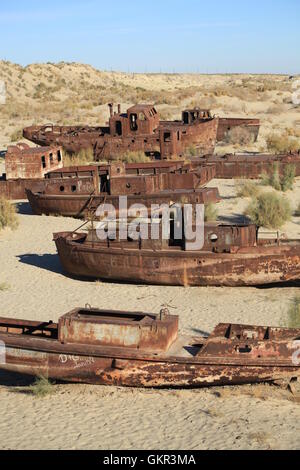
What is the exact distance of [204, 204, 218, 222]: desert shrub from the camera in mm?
20078

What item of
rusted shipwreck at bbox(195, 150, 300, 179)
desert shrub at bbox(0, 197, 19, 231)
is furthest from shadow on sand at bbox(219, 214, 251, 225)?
desert shrub at bbox(0, 197, 19, 231)

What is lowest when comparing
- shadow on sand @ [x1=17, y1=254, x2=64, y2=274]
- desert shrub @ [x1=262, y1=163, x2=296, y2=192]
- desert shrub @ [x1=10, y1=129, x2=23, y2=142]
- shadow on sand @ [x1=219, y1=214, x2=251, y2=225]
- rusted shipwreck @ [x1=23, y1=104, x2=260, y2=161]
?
shadow on sand @ [x1=17, y1=254, x2=64, y2=274]

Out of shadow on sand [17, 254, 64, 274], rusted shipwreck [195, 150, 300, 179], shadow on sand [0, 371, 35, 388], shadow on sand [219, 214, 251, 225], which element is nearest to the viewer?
shadow on sand [0, 371, 35, 388]

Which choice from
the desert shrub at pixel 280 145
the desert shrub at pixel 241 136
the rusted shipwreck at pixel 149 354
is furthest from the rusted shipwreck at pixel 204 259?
the desert shrub at pixel 241 136

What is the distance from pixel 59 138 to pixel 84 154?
6.15 ft

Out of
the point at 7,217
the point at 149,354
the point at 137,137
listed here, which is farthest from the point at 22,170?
Answer: the point at 149,354

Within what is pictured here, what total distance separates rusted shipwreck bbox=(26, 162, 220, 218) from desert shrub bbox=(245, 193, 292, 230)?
1.75 m

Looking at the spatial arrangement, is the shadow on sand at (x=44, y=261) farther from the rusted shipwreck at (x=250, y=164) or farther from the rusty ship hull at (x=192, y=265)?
the rusted shipwreck at (x=250, y=164)

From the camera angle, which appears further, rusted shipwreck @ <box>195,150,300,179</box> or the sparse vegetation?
rusted shipwreck @ <box>195,150,300,179</box>

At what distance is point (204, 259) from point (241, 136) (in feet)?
72.3

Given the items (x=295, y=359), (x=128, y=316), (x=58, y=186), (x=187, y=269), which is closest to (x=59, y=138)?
(x=58, y=186)

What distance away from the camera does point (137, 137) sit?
2941 cm

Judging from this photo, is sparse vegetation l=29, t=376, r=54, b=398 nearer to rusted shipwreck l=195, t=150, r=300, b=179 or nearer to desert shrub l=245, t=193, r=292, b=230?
desert shrub l=245, t=193, r=292, b=230

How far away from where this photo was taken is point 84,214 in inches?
848
